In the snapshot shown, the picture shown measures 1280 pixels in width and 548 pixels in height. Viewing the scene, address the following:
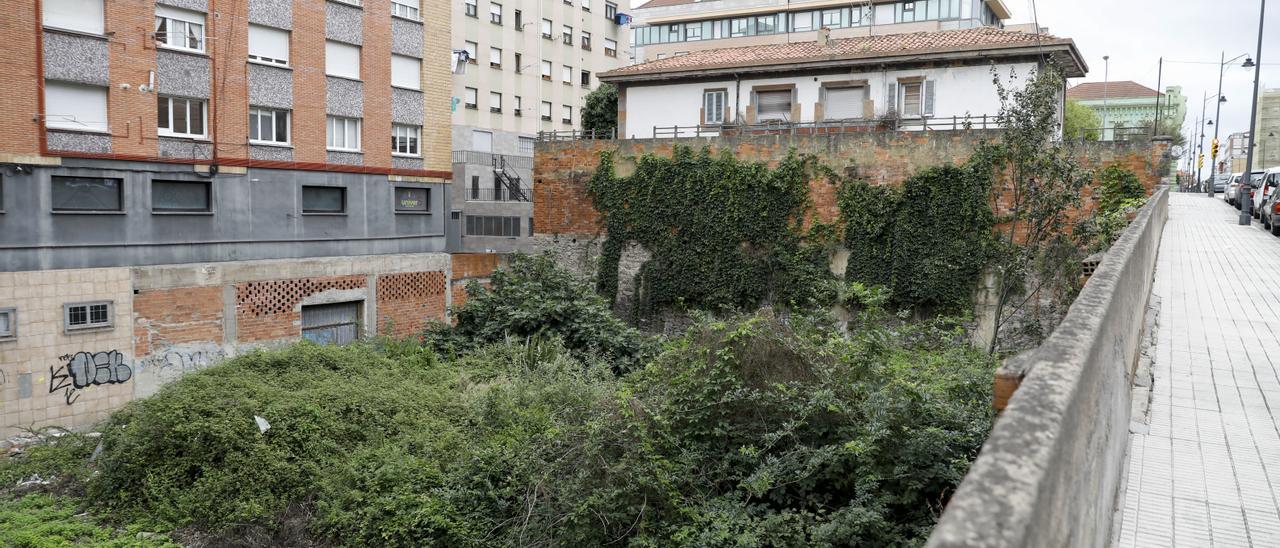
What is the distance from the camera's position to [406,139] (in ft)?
81.3

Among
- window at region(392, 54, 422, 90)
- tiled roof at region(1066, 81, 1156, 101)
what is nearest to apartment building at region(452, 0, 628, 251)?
window at region(392, 54, 422, 90)

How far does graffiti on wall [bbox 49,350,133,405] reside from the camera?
17.0 meters

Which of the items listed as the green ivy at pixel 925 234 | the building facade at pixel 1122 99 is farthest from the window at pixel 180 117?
the building facade at pixel 1122 99

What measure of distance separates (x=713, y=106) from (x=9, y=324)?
60.9ft

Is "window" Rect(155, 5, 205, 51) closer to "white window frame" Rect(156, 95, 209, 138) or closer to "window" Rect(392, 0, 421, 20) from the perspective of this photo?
"white window frame" Rect(156, 95, 209, 138)

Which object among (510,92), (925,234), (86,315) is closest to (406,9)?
(86,315)

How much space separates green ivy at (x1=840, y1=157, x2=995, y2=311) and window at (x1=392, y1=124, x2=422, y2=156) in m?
12.2

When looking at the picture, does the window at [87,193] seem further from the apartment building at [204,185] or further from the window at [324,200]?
the window at [324,200]

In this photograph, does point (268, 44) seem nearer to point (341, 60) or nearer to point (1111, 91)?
point (341, 60)

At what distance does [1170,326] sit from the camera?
11141 millimetres

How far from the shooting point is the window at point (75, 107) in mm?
17484

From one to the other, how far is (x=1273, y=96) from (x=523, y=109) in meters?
87.3

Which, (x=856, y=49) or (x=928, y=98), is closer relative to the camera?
(x=928, y=98)

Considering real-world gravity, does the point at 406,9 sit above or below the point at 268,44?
above
